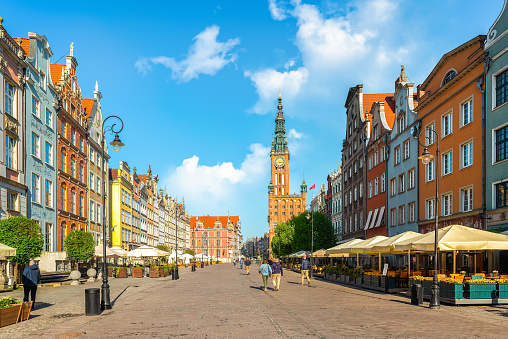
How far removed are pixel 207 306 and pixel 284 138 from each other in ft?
575

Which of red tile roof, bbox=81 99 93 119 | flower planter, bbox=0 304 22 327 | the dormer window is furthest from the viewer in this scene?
red tile roof, bbox=81 99 93 119

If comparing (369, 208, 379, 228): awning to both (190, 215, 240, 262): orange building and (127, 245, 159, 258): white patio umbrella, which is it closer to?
(127, 245, 159, 258): white patio umbrella

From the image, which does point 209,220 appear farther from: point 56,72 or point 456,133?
point 456,133

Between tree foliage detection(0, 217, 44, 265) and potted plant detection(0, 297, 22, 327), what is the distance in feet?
37.3

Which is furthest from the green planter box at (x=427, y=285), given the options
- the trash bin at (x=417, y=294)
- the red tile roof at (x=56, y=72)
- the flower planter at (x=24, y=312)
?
the red tile roof at (x=56, y=72)

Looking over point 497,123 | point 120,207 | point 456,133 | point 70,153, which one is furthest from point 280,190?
point 497,123

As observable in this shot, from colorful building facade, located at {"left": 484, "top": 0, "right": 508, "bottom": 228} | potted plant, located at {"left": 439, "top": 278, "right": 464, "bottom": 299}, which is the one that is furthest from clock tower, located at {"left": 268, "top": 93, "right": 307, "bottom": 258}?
potted plant, located at {"left": 439, "top": 278, "right": 464, "bottom": 299}

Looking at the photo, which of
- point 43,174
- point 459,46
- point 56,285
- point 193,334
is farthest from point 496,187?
point 43,174

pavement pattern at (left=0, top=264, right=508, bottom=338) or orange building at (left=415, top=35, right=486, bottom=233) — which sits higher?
orange building at (left=415, top=35, right=486, bottom=233)

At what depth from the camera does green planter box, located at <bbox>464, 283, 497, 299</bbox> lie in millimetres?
18391

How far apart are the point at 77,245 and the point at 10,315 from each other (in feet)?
76.3

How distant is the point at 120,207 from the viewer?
210 feet

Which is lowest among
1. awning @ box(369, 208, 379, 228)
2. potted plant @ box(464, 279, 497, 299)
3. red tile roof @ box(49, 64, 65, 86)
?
potted plant @ box(464, 279, 497, 299)

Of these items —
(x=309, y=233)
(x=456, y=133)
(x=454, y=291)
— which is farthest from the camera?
(x=309, y=233)
